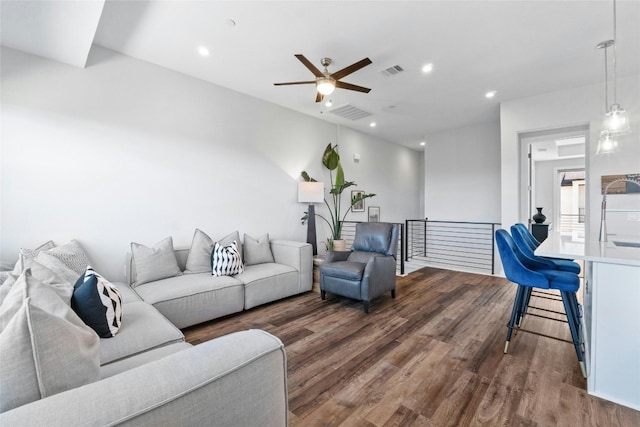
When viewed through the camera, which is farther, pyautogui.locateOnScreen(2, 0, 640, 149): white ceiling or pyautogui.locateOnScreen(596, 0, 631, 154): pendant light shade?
pyautogui.locateOnScreen(596, 0, 631, 154): pendant light shade

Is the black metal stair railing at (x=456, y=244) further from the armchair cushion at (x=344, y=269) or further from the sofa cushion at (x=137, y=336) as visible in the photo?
the sofa cushion at (x=137, y=336)

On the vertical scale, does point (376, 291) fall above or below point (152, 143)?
below

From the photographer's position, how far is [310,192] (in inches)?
177

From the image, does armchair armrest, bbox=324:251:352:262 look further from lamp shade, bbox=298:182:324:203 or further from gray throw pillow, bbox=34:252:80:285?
gray throw pillow, bbox=34:252:80:285

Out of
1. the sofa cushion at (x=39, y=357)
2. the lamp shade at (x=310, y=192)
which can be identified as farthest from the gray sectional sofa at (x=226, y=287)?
the sofa cushion at (x=39, y=357)

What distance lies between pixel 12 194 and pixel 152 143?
130 centimetres

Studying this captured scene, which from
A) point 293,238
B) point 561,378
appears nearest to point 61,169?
point 293,238

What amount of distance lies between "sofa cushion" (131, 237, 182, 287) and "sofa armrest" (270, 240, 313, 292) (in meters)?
1.34

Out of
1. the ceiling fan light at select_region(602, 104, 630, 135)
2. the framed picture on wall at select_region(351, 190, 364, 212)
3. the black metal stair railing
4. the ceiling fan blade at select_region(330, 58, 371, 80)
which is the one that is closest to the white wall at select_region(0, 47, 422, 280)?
the framed picture on wall at select_region(351, 190, 364, 212)

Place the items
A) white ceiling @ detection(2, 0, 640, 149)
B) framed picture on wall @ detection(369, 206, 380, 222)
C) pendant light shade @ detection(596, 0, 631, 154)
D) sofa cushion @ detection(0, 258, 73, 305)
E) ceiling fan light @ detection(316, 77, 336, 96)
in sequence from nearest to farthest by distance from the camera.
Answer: sofa cushion @ detection(0, 258, 73, 305), white ceiling @ detection(2, 0, 640, 149), pendant light shade @ detection(596, 0, 631, 154), ceiling fan light @ detection(316, 77, 336, 96), framed picture on wall @ detection(369, 206, 380, 222)

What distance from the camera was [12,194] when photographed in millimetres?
2488

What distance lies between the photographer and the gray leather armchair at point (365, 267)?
10.3 feet

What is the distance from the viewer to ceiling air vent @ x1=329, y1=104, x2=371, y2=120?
474cm

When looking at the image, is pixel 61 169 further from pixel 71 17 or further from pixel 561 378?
pixel 561 378
